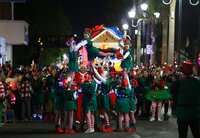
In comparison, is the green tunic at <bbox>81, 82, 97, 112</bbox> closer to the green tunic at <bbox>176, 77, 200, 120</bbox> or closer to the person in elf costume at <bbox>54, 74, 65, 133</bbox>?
the person in elf costume at <bbox>54, 74, 65, 133</bbox>

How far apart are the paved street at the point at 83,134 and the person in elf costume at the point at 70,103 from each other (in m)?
0.40

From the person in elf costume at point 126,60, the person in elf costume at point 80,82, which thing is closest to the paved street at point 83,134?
the person in elf costume at point 80,82

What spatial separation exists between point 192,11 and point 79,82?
41082mm

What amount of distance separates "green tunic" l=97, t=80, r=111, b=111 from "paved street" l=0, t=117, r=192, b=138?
0.90 meters

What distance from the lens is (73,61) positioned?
14.3m

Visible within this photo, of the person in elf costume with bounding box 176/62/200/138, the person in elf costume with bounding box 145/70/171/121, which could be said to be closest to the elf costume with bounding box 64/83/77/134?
the person in elf costume with bounding box 145/70/171/121

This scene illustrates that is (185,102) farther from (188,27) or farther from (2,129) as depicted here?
(188,27)

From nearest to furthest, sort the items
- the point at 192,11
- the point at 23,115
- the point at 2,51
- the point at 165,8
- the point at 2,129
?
the point at 2,129 → the point at 23,115 → the point at 2,51 → the point at 165,8 → the point at 192,11

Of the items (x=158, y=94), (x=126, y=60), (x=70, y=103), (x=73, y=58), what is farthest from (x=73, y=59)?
(x=158, y=94)

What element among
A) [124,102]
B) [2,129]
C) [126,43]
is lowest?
[2,129]

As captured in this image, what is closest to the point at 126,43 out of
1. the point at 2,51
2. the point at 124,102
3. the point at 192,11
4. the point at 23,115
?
the point at 124,102

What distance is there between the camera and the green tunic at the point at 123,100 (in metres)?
14.0

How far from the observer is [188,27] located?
56.0 meters

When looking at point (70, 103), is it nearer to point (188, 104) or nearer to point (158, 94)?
point (158, 94)
